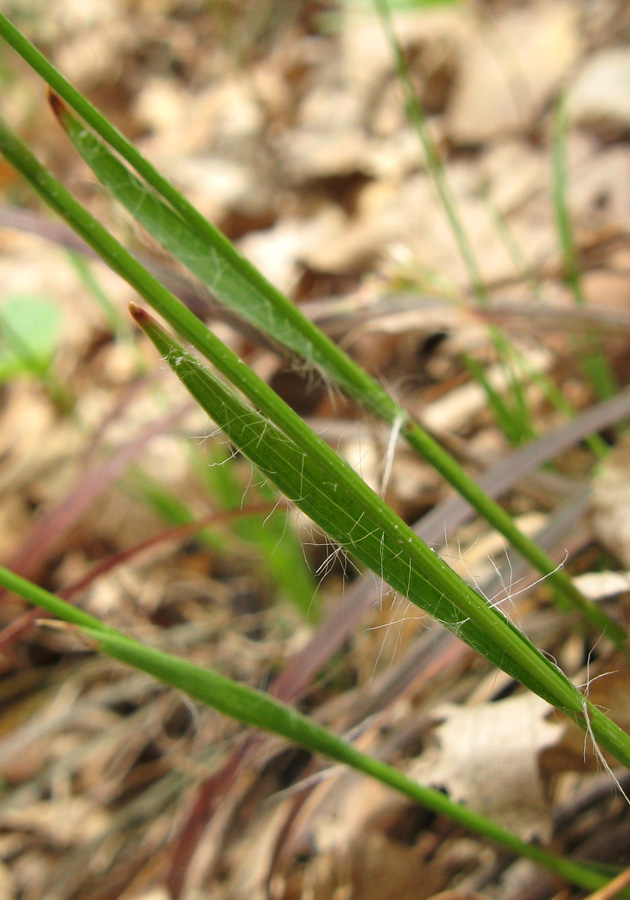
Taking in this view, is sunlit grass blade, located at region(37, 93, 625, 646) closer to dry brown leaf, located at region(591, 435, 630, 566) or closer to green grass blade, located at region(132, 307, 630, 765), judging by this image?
green grass blade, located at region(132, 307, 630, 765)

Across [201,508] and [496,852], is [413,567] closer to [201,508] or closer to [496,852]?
[496,852]

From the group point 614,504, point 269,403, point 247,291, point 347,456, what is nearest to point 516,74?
point 347,456

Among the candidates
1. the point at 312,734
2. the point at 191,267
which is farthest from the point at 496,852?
the point at 191,267

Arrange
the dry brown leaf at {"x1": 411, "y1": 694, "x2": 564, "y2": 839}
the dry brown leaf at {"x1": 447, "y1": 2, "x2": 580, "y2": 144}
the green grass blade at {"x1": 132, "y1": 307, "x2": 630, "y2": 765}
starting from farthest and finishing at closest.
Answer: the dry brown leaf at {"x1": 447, "y1": 2, "x2": 580, "y2": 144} < the dry brown leaf at {"x1": 411, "y1": 694, "x2": 564, "y2": 839} < the green grass blade at {"x1": 132, "y1": 307, "x2": 630, "y2": 765}

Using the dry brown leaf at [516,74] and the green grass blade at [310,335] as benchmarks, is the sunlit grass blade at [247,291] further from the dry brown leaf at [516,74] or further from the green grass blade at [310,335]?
the dry brown leaf at [516,74]

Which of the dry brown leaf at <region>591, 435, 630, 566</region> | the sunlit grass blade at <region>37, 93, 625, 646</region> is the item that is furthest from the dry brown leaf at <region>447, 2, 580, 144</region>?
the sunlit grass blade at <region>37, 93, 625, 646</region>
